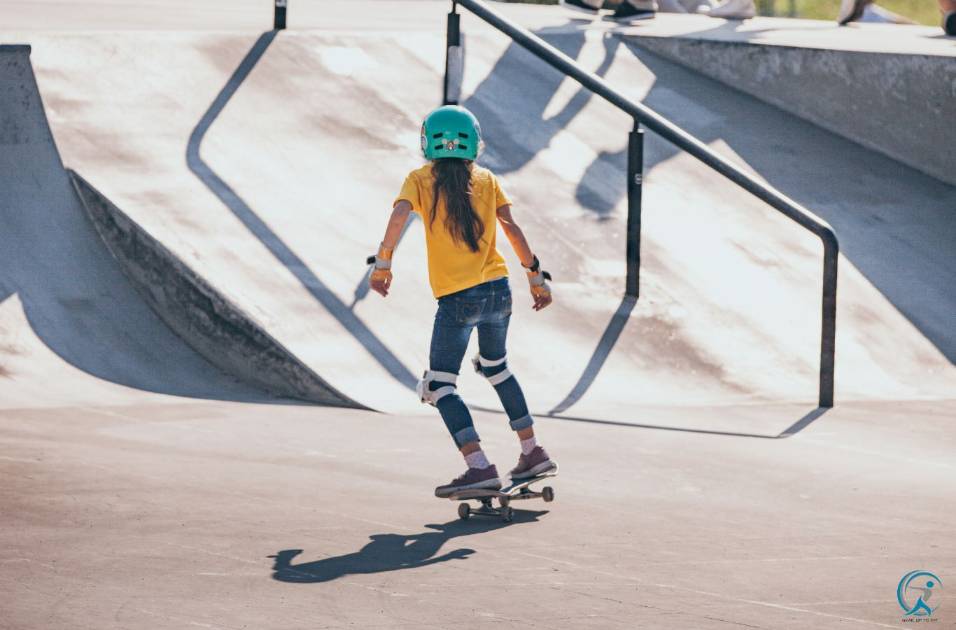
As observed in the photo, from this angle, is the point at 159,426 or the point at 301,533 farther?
the point at 159,426

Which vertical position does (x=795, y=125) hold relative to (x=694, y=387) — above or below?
above

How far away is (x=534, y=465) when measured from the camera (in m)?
6.44

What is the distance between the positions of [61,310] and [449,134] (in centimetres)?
313

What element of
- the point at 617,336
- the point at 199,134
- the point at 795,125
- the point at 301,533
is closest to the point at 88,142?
the point at 199,134

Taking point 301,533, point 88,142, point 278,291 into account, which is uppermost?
point 88,142

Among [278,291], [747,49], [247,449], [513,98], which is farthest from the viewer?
[747,49]

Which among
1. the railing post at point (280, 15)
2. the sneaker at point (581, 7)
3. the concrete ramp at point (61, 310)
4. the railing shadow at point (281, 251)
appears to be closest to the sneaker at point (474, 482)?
the railing shadow at point (281, 251)

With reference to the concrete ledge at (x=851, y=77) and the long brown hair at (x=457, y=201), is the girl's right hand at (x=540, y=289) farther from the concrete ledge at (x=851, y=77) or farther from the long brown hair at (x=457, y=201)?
the concrete ledge at (x=851, y=77)

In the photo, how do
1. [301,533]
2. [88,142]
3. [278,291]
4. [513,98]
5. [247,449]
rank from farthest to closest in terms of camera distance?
1. [513,98]
2. [88,142]
3. [278,291]
4. [247,449]
5. [301,533]

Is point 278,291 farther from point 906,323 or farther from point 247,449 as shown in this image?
point 906,323

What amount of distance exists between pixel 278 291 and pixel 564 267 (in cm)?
190

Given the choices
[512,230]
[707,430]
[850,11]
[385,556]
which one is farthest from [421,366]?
[850,11]

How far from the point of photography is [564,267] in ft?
31.8

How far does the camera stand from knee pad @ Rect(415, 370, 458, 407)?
6.27 m
